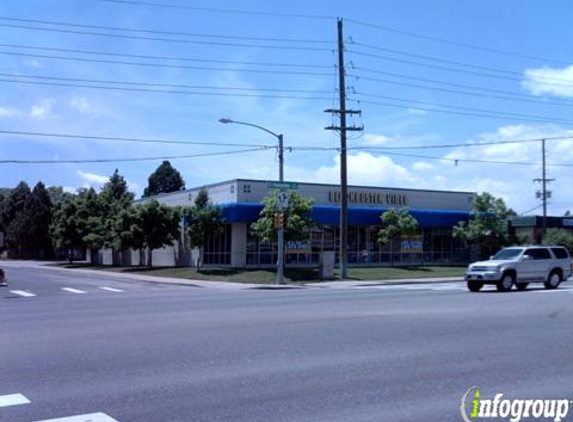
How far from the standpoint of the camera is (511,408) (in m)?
7.05

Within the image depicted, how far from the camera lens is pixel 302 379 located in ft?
27.8

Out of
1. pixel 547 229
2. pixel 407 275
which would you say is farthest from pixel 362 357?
pixel 547 229

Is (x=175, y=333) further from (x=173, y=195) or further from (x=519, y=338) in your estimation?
(x=173, y=195)

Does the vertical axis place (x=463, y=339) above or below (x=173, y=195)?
below

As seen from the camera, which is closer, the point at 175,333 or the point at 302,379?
the point at 302,379

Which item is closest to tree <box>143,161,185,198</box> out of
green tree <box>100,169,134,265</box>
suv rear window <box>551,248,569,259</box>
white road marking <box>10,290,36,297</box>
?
green tree <box>100,169,134,265</box>

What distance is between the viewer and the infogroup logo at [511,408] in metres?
6.76

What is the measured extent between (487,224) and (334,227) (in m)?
11.8

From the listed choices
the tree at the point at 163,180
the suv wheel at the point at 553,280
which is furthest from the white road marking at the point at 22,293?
the tree at the point at 163,180

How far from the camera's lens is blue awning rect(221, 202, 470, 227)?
133 feet

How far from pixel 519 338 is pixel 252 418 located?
6.90 meters

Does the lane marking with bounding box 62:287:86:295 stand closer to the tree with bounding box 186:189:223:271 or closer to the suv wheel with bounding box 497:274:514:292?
the tree with bounding box 186:189:223:271

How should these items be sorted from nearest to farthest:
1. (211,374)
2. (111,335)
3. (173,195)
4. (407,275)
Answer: (211,374) < (111,335) < (407,275) < (173,195)

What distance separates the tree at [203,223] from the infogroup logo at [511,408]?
33.0m
